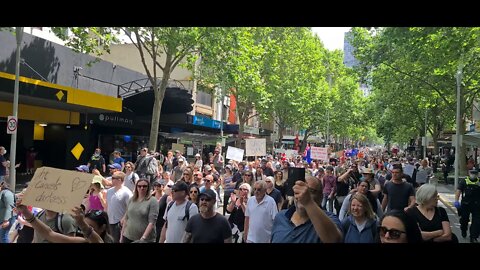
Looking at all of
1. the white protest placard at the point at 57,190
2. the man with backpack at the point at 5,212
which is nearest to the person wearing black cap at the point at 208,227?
the white protest placard at the point at 57,190

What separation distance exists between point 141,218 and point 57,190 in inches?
89.9

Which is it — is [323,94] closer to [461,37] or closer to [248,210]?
[461,37]

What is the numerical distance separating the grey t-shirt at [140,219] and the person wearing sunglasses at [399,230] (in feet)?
12.3

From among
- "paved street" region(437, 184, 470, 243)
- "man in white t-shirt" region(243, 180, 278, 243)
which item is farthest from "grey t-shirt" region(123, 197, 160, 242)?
"paved street" region(437, 184, 470, 243)

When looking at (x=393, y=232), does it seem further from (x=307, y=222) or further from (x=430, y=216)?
(x=430, y=216)

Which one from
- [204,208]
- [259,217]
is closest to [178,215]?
[204,208]

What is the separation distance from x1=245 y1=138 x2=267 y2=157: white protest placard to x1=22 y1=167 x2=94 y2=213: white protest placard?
1235 cm

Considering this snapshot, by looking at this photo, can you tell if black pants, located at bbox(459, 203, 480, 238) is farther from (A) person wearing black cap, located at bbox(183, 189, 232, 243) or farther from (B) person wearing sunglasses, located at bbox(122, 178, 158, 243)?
(B) person wearing sunglasses, located at bbox(122, 178, 158, 243)

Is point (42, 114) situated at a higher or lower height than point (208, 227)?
higher

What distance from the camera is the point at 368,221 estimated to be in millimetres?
4695

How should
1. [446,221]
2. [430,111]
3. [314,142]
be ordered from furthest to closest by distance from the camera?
[314,142] < [430,111] < [446,221]

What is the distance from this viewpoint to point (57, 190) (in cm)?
409
